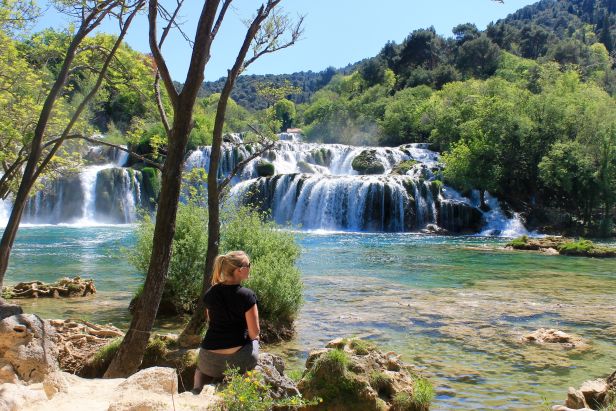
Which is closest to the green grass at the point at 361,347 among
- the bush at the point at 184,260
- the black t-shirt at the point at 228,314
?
the black t-shirt at the point at 228,314

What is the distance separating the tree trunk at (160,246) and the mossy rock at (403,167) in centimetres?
3498

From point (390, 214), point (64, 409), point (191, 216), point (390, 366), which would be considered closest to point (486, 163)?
point (390, 214)

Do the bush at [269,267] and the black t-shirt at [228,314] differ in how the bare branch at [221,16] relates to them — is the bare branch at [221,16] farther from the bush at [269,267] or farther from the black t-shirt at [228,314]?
the bush at [269,267]

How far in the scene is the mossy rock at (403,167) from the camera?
134 feet

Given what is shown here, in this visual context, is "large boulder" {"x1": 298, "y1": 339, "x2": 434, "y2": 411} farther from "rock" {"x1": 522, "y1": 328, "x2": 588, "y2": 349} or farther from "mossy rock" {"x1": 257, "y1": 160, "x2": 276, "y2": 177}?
"mossy rock" {"x1": 257, "y1": 160, "x2": 276, "y2": 177}

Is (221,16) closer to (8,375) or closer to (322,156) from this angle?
(8,375)

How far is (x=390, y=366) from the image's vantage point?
6.61 metres

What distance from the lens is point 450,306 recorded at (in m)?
13.0

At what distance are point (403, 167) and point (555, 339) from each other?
105 ft

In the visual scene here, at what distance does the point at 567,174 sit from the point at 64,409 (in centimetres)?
3655

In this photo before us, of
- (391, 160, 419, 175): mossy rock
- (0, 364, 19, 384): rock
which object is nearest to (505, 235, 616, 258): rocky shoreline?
(391, 160, 419, 175): mossy rock

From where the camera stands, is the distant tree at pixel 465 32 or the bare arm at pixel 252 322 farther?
the distant tree at pixel 465 32

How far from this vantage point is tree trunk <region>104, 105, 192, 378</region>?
6.52 m

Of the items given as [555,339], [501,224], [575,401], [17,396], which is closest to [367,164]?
[501,224]
